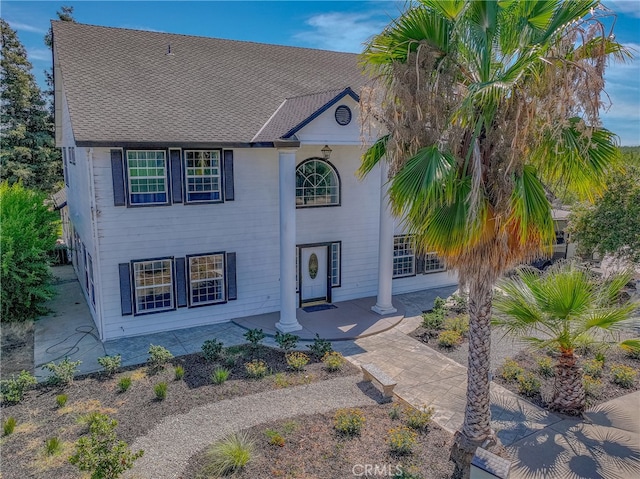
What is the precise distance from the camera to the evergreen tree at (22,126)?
2883cm

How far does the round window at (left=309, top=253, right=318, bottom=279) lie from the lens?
576 inches

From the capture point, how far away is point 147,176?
11.8 meters

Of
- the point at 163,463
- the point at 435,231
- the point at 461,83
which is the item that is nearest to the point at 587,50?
the point at 461,83

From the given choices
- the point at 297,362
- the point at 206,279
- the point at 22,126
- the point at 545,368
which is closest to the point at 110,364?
the point at 206,279

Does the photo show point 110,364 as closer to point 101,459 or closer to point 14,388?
point 14,388

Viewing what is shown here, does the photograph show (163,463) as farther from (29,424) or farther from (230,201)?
(230,201)

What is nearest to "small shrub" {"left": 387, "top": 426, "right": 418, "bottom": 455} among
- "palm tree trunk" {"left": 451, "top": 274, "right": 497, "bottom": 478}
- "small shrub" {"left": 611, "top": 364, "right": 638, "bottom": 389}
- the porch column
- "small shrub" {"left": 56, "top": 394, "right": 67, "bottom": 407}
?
"palm tree trunk" {"left": 451, "top": 274, "right": 497, "bottom": 478}

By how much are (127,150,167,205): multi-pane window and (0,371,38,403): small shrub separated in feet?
15.6

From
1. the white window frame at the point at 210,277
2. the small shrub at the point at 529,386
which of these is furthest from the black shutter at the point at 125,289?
the small shrub at the point at 529,386

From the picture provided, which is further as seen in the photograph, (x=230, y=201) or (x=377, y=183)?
(x=377, y=183)

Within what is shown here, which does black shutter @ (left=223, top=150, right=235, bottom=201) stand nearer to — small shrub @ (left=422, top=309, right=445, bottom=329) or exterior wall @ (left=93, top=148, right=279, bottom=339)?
exterior wall @ (left=93, top=148, right=279, bottom=339)

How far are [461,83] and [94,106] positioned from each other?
9.91m

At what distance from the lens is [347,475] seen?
6.63 metres

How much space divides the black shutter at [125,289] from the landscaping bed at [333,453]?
5999 millimetres
